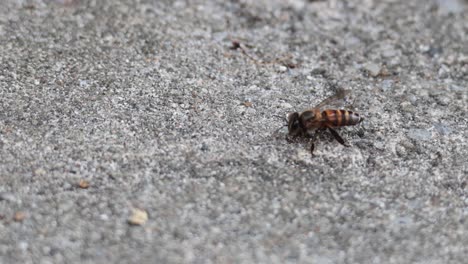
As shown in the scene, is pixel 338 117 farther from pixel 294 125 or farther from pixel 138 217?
pixel 138 217

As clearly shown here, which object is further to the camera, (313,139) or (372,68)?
(372,68)

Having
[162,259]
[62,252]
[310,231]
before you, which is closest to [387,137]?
[310,231]

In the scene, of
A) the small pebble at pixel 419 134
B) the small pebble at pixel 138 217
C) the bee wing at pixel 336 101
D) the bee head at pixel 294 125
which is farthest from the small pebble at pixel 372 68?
the small pebble at pixel 138 217

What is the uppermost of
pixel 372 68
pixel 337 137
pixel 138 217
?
pixel 372 68

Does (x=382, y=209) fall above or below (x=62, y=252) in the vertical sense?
above

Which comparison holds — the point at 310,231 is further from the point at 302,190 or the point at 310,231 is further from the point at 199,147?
the point at 199,147

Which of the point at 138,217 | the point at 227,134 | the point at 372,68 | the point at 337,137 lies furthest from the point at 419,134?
the point at 138,217

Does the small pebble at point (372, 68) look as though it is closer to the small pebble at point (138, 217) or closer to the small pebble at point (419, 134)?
the small pebble at point (419, 134)
